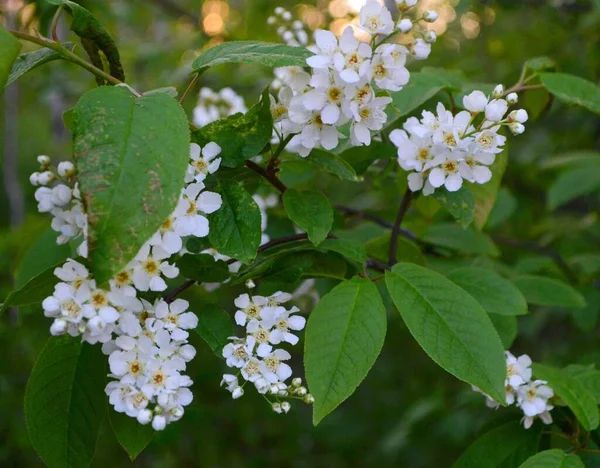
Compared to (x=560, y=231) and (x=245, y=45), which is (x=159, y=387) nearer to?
(x=245, y=45)

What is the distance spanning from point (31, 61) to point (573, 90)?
54.5 inches

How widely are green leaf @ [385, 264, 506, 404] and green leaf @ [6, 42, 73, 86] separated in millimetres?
838

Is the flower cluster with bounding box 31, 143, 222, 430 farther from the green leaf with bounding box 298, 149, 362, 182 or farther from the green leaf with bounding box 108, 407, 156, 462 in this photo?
the green leaf with bounding box 298, 149, 362, 182

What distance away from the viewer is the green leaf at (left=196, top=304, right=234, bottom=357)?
1341mm

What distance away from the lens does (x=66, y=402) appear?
1390 mm

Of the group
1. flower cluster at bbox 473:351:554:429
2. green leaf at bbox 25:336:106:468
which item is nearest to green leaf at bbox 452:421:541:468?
flower cluster at bbox 473:351:554:429

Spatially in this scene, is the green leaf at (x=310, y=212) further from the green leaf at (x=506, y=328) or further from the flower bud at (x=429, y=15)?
the green leaf at (x=506, y=328)

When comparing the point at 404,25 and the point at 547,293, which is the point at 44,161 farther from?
the point at 547,293

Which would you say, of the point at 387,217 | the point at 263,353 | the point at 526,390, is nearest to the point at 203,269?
the point at 263,353

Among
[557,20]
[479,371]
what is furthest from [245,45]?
[557,20]

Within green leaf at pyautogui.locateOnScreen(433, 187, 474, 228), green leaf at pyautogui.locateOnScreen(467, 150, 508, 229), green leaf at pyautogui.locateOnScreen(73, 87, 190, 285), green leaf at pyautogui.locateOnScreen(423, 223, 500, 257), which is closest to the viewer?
green leaf at pyautogui.locateOnScreen(73, 87, 190, 285)

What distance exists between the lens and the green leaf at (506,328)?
1.75 m

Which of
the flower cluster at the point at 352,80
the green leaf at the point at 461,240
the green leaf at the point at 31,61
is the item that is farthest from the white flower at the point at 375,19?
the green leaf at the point at 461,240

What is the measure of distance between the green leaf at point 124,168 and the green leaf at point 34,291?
30cm
